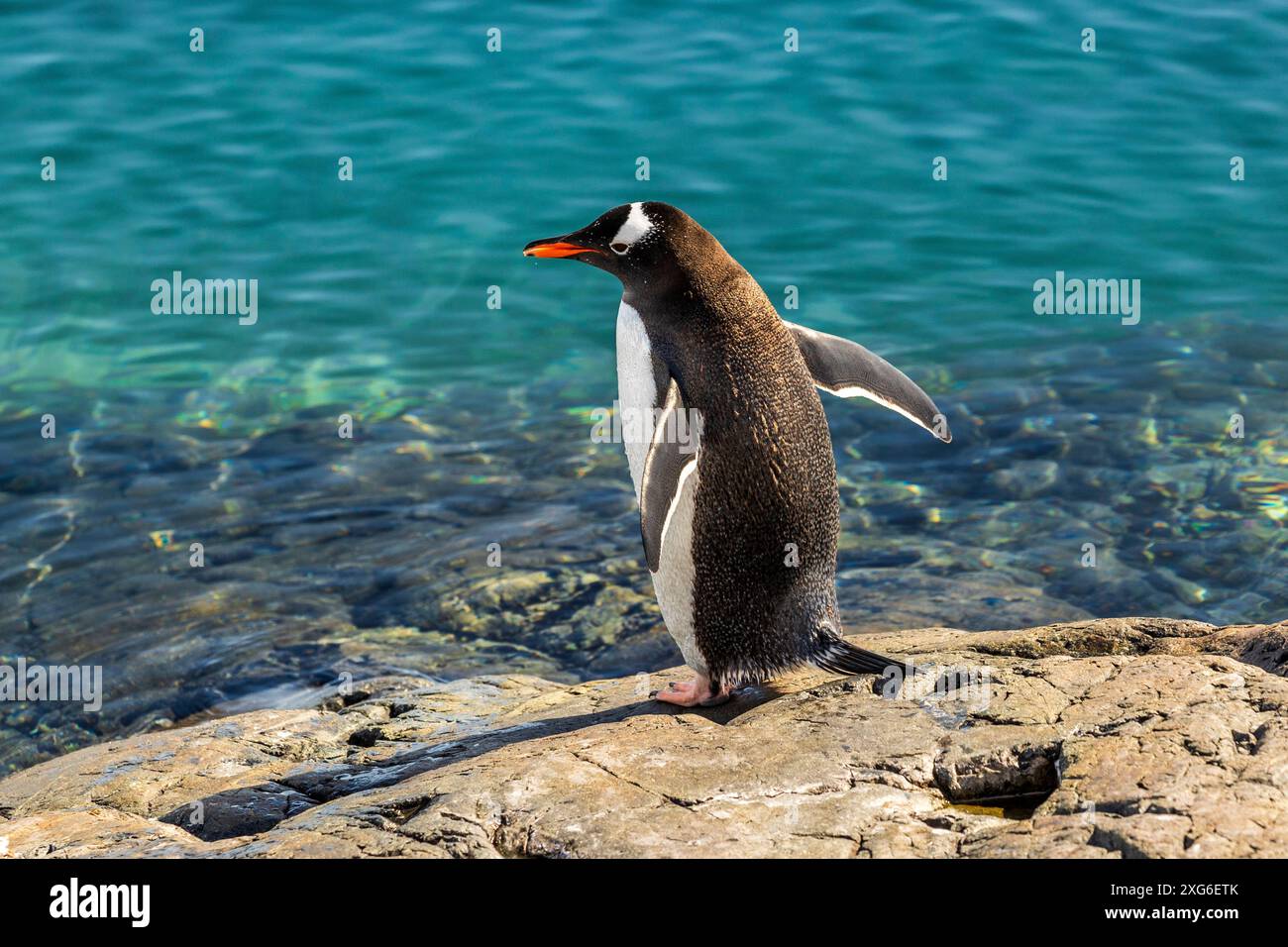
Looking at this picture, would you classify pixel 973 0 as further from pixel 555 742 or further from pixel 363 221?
pixel 555 742

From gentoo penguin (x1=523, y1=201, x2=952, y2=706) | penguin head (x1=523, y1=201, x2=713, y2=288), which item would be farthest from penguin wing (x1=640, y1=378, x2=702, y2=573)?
penguin head (x1=523, y1=201, x2=713, y2=288)

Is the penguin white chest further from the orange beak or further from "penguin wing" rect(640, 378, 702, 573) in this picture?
the orange beak

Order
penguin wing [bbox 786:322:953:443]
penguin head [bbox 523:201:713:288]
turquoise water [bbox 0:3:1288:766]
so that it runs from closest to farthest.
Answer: penguin head [bbox 523:201:713:288], penguin wing [bbox 786:322:953:443], turquoise water [bbox 0:3:1288:766]

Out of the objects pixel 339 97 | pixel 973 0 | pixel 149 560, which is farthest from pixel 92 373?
pixel 973 0

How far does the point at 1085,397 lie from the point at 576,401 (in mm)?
3828

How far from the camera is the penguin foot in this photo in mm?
4812

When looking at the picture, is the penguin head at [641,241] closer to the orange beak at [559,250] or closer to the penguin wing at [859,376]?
the orange beak at [559,250]

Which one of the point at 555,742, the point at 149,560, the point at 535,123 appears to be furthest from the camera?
the point at 535,123

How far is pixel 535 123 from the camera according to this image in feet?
48.5

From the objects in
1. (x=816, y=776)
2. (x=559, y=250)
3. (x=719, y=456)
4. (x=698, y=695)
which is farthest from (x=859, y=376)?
(x=816, y=776)

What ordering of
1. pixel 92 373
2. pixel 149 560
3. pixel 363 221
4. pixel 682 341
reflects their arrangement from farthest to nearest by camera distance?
1. pixel 363 221
2. pixel 92 373
3. pixel 149 560
4. pixel 682 341

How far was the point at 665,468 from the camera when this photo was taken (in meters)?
4.60

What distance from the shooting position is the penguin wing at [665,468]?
4.59 m
